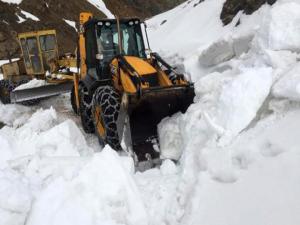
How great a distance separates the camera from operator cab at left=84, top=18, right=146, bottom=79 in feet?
27.3

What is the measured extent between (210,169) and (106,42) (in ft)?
14.3

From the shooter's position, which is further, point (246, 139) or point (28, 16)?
point (28, 16)

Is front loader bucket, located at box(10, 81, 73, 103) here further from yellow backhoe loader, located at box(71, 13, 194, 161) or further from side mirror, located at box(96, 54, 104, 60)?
side mirror, located at box(96, 54, 104, 60)

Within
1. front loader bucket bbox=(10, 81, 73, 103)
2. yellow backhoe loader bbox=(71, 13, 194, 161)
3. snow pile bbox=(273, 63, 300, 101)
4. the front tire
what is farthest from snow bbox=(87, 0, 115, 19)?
snow pile bbox=(273, 63, 300, 101)

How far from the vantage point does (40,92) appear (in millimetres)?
12023

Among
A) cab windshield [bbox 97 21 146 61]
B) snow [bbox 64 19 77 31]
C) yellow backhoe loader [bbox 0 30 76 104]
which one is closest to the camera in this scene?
cab windshield [bbox 97 21 146 61]

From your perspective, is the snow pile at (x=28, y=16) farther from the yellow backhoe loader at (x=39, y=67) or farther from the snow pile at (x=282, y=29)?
the snow pile at (x=282, y=29)

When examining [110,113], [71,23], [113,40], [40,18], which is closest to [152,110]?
[110,113]

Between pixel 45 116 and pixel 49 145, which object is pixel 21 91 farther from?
pixel 49 145

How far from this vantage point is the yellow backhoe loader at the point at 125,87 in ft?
22.5

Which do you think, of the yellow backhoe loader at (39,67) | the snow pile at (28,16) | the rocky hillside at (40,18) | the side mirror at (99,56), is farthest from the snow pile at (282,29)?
the snow pile at (28,16)

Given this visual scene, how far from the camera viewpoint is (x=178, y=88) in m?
6.97

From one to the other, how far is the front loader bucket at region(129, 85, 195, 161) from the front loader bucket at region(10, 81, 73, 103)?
5628 mm

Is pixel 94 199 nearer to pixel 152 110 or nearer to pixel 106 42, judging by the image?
pixel 152 110
